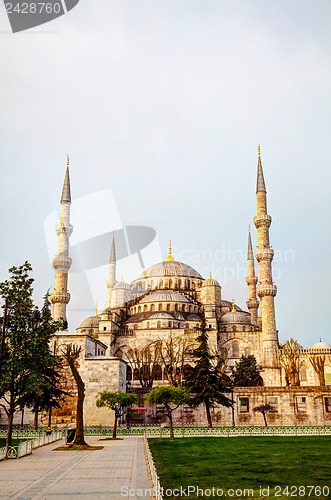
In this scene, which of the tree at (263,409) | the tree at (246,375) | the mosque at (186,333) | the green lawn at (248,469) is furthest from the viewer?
the tree at (246,375)

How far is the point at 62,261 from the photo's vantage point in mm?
40531

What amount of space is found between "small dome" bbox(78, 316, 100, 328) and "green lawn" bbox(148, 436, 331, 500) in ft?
116

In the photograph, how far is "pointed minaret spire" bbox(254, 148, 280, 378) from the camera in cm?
3869

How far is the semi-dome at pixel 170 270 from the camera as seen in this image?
55.1 m

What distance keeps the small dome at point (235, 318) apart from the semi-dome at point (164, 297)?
4.84m

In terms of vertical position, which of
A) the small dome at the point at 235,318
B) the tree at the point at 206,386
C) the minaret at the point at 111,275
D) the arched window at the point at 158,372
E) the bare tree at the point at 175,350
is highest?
the minaret at the point at 111,275

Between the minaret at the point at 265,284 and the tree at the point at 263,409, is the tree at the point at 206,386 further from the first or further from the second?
the minaret at the point at 265,284

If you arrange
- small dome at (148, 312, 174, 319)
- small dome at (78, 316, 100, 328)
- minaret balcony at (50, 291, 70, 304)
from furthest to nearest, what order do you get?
1. small dome at (78, 316, 100, 328)
2. small dome at (148, 312, 174, 319)
3. minaret balcony at (50, 291, 70, 304)

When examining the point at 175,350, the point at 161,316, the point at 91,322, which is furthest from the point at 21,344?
the point at 91,322

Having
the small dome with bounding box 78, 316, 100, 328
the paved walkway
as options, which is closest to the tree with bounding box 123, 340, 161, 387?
the small dome with bounding box 78, 316, 100, 328

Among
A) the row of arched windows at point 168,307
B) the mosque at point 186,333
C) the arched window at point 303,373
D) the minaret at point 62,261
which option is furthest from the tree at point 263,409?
the row of arched windows at point 168,307

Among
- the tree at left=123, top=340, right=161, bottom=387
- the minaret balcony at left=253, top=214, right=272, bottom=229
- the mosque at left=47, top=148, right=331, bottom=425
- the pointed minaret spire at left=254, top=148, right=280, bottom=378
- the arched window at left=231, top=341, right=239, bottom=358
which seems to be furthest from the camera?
the arched window at left=231, top=341, right=239, bottom=358

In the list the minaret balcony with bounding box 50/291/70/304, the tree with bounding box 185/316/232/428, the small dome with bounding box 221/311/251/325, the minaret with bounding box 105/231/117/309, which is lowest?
the tree with bounding box 185/316/232/428

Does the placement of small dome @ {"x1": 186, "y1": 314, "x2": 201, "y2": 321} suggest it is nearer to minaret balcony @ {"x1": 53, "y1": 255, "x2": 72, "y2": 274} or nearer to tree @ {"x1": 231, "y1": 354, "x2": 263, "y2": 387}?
tree @ {"x1": 231, "y1": 354, "x2": 263, "y2": 387}
